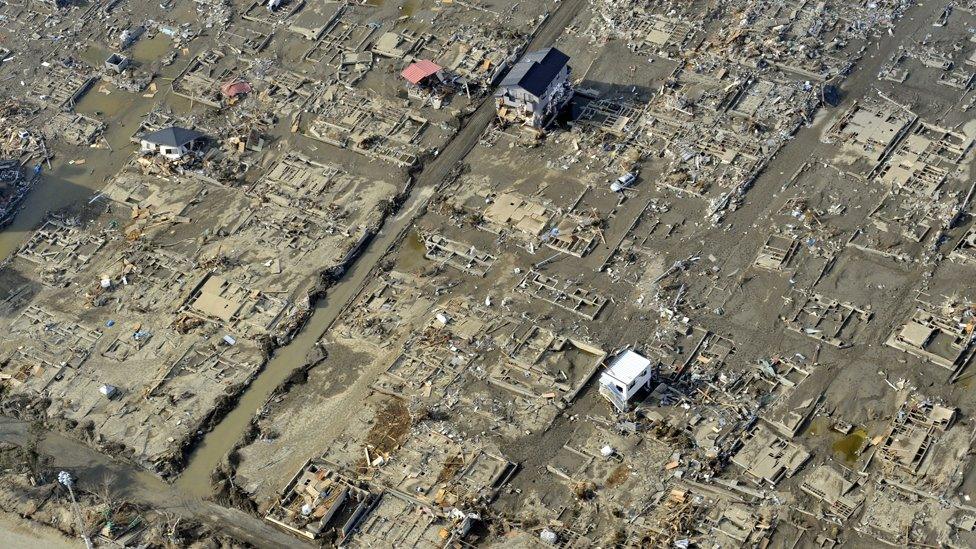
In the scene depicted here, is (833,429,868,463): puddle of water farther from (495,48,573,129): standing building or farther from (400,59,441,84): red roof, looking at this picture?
(400,59,441,84): red roof

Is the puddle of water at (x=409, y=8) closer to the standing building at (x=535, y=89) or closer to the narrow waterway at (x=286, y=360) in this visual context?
the standing building at (x=535, y=89)

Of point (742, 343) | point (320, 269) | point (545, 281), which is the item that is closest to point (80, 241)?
point (320, 269)

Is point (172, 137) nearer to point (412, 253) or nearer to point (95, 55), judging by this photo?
point (95, 55)

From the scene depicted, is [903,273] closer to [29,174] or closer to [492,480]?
[492,480]

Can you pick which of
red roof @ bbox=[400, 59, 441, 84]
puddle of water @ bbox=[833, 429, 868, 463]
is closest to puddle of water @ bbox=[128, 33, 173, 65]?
red roof @ bbox=[400, 59, 441, 84]

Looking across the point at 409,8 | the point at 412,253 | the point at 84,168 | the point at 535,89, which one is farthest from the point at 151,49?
the point at 535,89
